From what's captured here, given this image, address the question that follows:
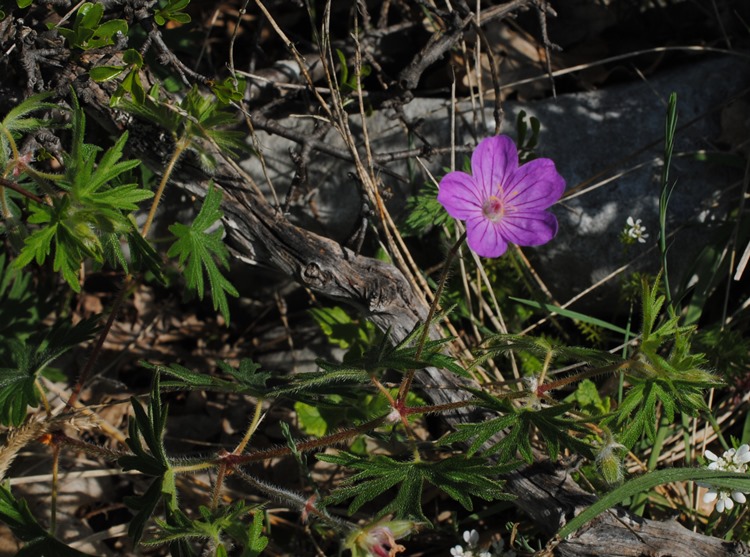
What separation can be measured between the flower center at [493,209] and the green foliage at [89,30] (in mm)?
1325

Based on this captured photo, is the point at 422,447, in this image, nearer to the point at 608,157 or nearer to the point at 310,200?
the point at 310,200

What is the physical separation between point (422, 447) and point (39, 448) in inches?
66.9

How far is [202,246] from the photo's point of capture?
8.36ft

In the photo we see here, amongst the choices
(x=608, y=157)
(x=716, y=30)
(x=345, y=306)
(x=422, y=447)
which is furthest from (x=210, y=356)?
(x=716, y=30)

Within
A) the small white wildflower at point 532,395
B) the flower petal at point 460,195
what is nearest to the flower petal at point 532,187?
the flower petal at point 460,195

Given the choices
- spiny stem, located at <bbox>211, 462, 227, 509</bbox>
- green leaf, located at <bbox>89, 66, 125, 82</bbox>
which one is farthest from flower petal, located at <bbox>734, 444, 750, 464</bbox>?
green leaf, located at <bbox>89, 66, 125, 82</bbox>

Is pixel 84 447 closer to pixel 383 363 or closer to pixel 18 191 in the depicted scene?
pixel 18 191

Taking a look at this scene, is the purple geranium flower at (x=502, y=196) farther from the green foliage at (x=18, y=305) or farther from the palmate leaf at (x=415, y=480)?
the green foliage at (x=18, y=305)

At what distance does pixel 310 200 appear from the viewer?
133 inches

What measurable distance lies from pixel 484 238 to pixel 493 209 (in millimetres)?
136

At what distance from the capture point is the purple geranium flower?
2207 millimetres

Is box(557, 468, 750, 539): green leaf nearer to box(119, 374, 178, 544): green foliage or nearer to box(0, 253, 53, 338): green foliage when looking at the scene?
box(119, 374, 178, 544): green foliage

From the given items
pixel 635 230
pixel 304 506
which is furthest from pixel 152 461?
pixel 635 230

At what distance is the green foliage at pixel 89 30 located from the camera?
239 cm
